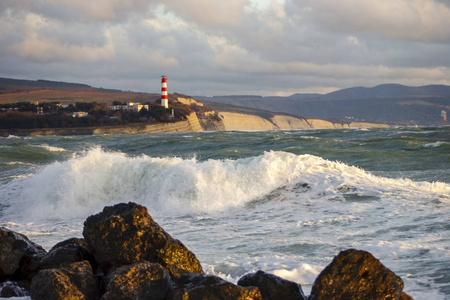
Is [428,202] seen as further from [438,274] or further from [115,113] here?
[115,113]

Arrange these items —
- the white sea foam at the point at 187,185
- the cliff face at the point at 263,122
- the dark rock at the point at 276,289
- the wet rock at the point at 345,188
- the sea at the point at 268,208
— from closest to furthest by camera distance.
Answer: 1. the dark rock at the point at 276,289
2. the sea at the point at 268,208
3. the wet rock at the point at 345,188
4. the white sea foam at the point at 187,185
5. the cliff face at the point at 263,122

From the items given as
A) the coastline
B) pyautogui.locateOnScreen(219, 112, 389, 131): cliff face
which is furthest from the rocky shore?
pyautogui.locateOnScreen(219, 112, 389, 131): cliff face

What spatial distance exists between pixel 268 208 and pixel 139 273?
7236 mm

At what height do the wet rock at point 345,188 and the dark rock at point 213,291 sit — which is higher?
the dark rock at point 213,291

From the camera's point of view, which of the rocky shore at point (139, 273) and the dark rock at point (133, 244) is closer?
the rocky shore at point (139, 273)

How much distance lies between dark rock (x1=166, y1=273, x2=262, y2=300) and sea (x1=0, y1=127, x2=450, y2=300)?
152cm

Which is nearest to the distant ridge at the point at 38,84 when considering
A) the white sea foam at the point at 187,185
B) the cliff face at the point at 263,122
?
the cliff face at the point at 263,122

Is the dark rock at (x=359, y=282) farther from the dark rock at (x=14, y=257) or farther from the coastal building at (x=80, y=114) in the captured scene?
the coastal building at (x=80, y=114)

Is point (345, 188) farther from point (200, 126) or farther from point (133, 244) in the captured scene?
point (200, 126)

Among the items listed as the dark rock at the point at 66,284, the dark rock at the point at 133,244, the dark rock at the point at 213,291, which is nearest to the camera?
the dark rock at the point at 213,291

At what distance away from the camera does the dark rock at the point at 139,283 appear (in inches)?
156

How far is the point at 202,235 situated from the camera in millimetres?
8719

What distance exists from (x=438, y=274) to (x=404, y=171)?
11470mm

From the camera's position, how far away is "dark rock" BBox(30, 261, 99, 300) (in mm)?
3994
